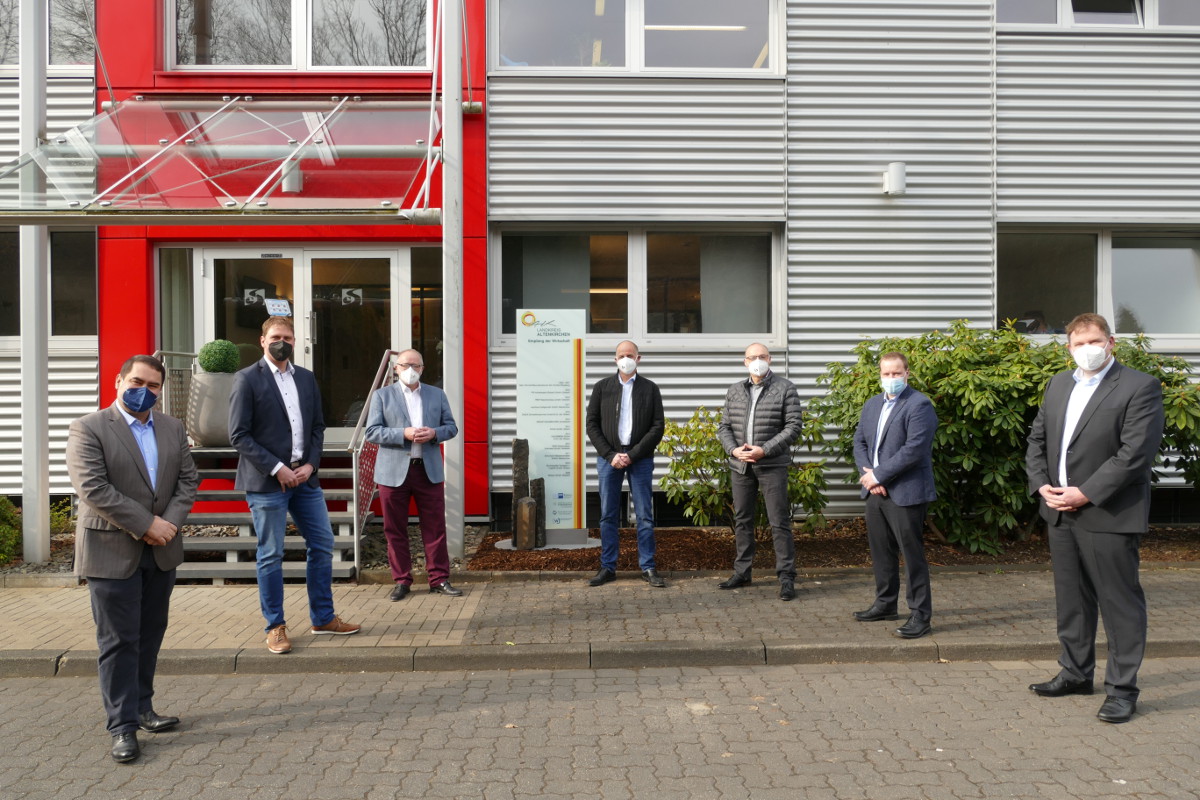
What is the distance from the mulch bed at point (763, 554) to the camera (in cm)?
811

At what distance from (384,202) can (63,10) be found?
5.94 m

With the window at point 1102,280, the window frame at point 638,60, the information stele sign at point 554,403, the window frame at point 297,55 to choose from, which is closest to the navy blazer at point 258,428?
the information stele sign at point 554,403

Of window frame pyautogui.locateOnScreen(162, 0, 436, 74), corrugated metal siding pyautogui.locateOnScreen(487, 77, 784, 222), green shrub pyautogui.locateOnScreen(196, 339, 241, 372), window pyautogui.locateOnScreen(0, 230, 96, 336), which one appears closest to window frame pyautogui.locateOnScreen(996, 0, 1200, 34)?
corrugated metal siding pyautogui.locateOnScreen(487, 77, 784, 222)

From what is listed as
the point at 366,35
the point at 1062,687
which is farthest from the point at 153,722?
the point at 366,35

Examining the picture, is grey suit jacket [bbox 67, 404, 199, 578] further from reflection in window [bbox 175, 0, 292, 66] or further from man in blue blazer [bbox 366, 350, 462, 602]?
reflection in window [bbox 175, 0, 292, 66]

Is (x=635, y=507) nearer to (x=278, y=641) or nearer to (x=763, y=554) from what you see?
(x=763, y=554)

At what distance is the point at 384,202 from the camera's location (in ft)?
24.9

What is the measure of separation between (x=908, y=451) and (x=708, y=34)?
6.08m

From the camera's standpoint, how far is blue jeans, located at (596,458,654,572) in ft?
24.7

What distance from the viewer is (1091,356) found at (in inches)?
193

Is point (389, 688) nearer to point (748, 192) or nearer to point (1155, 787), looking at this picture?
point (1155, 787)

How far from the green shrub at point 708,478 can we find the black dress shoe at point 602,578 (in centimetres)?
101

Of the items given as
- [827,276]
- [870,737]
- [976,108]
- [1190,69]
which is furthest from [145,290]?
[1190,69]

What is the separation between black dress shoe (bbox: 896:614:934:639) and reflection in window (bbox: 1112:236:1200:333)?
6362 millimetres
